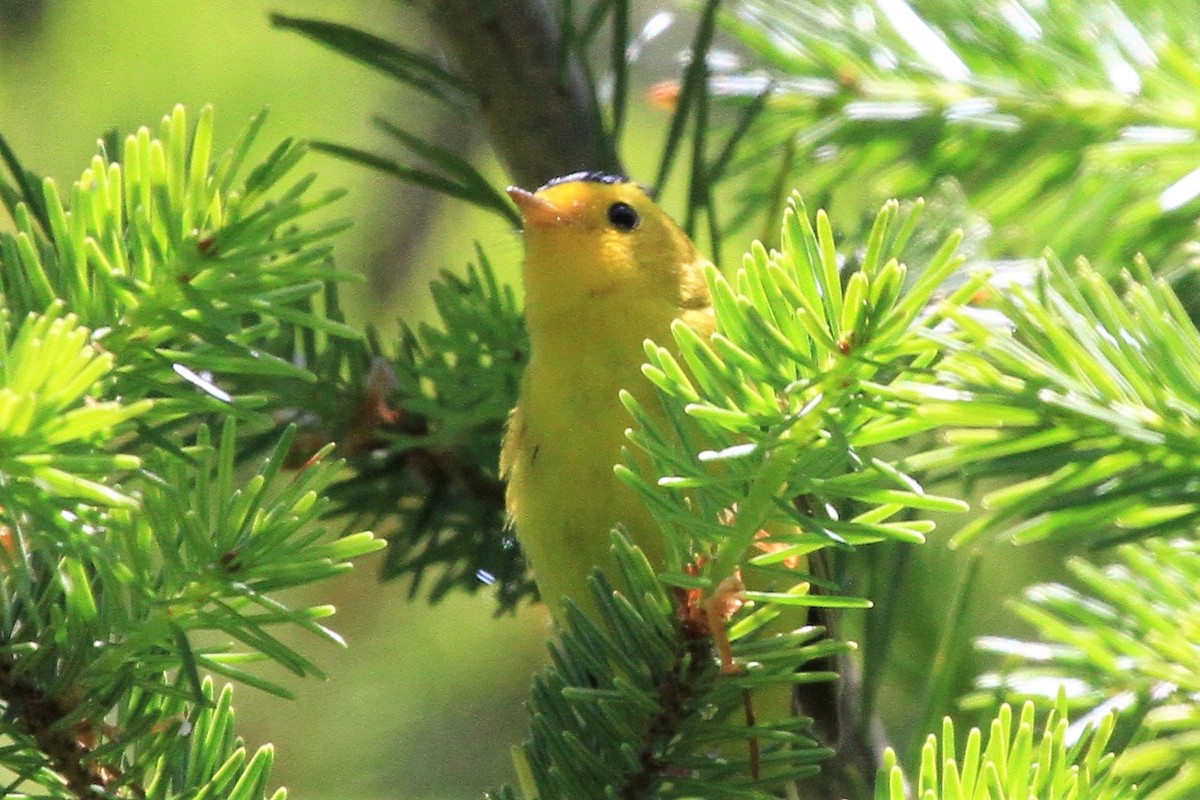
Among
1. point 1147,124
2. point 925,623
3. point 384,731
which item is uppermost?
point 1147,124

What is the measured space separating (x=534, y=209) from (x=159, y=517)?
34.4 inches

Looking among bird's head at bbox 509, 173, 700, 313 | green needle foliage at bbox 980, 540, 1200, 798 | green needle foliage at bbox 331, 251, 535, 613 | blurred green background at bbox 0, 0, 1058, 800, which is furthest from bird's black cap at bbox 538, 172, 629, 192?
green needle foliage at bbox 980, 540, 1200, 798

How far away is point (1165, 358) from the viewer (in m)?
0.85

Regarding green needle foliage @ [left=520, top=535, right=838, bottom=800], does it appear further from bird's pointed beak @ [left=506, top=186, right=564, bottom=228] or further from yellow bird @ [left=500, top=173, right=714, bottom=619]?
bird's pointed beak @ [left=506, top=186, right=564, bottom=228]

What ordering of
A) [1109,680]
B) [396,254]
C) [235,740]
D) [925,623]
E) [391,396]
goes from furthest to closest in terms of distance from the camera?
[396,254], [925,623], [391,396], [1109,680], [235,740]

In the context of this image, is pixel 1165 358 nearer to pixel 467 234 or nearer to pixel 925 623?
pixel 925 623

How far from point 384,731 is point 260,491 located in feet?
4.30

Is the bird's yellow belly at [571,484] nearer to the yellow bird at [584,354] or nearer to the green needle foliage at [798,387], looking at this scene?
the yellow bird at [584,354]

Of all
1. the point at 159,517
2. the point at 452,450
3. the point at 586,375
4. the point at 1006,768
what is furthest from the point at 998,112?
the point at 159,517

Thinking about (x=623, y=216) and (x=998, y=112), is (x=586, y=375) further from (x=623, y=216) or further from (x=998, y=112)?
(x=998, y=112)

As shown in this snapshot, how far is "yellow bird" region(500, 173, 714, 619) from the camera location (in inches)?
55.0

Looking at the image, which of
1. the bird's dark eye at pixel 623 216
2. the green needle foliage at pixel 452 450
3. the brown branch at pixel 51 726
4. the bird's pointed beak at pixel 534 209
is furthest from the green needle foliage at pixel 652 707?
the bird's dark eye at pixel 623 216

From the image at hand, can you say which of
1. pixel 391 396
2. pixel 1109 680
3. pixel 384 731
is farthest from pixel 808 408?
Answer: pixel 384 731

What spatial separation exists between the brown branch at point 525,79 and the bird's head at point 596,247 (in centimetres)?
4
